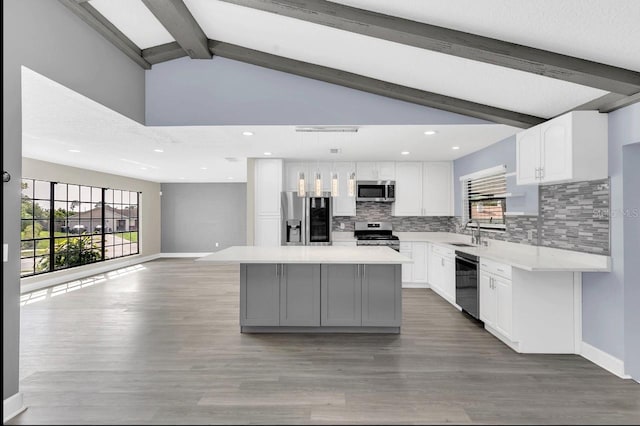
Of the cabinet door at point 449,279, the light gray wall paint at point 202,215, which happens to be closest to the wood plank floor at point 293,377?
the cabinet door at point 449,279

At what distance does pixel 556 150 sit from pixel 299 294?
2908 mm

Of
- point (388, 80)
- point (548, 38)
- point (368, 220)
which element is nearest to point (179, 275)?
point (368, 220)

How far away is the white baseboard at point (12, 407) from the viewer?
2.34m

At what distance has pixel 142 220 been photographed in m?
10.1

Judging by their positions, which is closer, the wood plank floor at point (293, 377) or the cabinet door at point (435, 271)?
the wood plank floor at point (293, 377)

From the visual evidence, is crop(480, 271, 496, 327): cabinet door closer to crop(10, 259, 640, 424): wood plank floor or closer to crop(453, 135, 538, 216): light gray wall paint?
crop(10, 259, 640, 424): wood plank floor

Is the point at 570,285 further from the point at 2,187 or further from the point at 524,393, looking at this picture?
the point at 2,187

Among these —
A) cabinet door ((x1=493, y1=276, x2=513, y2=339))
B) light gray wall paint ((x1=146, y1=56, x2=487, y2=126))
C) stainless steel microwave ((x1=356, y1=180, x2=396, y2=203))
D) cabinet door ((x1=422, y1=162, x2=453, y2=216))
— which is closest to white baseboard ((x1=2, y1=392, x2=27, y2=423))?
light gray wall paint ((x1=146, y1=56, x2=487, y2=126))

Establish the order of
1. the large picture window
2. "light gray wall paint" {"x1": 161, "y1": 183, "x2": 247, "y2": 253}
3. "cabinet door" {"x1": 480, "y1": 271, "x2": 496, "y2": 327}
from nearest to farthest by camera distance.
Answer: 1. "cabinet door" {"x1": 480, "y1": 271, "x2": 496, "y2": 327}
2. the large picture window
3. "light gray wall paint" {"x1": 161, "y1": 183, "x2": 247, "y2": 253}

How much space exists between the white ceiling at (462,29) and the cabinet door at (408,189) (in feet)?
9.21

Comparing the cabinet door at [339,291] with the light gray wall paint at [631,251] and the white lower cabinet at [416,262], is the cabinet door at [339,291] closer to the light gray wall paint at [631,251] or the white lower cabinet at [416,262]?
the light gray wall paint at [631,251]

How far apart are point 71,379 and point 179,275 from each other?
16.5ft

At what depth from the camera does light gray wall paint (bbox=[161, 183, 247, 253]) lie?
36.1ft

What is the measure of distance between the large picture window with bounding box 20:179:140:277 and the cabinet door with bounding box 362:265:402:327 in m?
6.06
